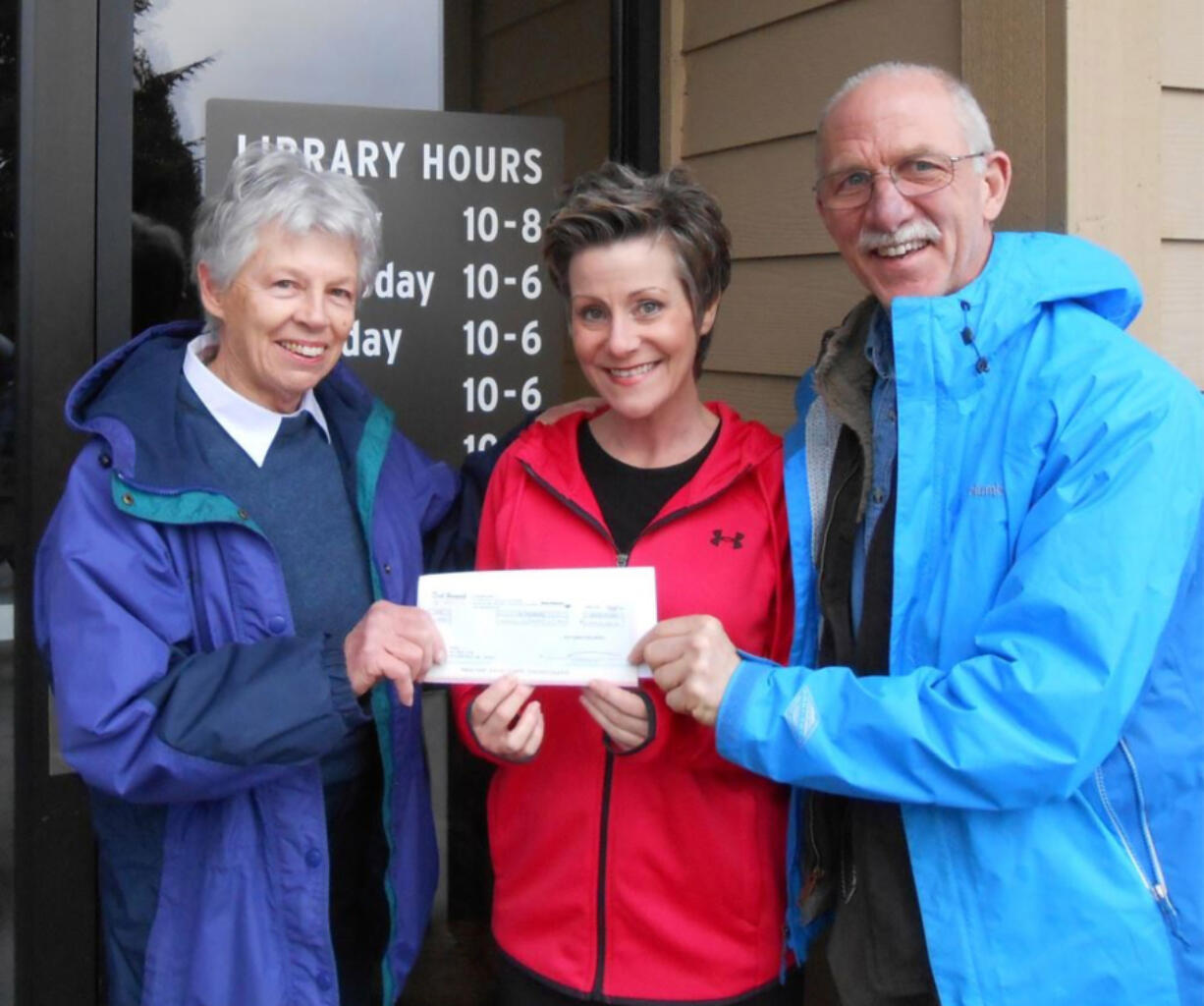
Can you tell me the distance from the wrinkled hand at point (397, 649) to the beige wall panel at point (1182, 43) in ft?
4.89

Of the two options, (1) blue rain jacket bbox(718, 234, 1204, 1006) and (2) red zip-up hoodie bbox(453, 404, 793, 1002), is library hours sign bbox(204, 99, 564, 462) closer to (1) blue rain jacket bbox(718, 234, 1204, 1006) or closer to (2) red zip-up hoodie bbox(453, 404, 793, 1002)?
(2) red zip-up hoodie bbox(453, 404, 793, 1002)

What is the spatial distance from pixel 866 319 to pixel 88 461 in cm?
116

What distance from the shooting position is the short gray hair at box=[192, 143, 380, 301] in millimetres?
1982

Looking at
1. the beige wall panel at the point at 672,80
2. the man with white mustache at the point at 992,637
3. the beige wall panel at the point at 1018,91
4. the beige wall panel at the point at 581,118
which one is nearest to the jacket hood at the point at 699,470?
the man with white mustache at the point at 992,637

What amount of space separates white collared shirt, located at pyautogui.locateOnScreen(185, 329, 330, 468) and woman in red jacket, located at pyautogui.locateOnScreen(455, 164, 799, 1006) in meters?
0.40

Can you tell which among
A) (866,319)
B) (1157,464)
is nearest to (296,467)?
(866,319)

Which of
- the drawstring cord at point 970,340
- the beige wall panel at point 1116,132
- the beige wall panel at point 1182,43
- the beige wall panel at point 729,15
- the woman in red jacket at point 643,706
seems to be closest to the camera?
the drawstring cord at point 970,340

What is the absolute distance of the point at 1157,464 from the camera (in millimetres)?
1462

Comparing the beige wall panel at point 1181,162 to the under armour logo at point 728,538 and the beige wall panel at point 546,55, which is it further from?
the beige wall panel at point 546,55

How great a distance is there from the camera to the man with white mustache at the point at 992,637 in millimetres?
1459

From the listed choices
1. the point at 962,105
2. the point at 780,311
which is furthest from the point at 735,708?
the point at 780,311

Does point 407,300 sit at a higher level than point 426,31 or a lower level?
lower

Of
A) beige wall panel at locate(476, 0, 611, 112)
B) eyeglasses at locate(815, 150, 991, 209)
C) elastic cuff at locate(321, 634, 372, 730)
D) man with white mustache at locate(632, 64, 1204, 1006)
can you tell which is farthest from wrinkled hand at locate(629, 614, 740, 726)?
beige wall panel at locate(476, 0, 611, 112)

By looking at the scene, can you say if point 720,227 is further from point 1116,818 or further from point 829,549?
point 1116,818
